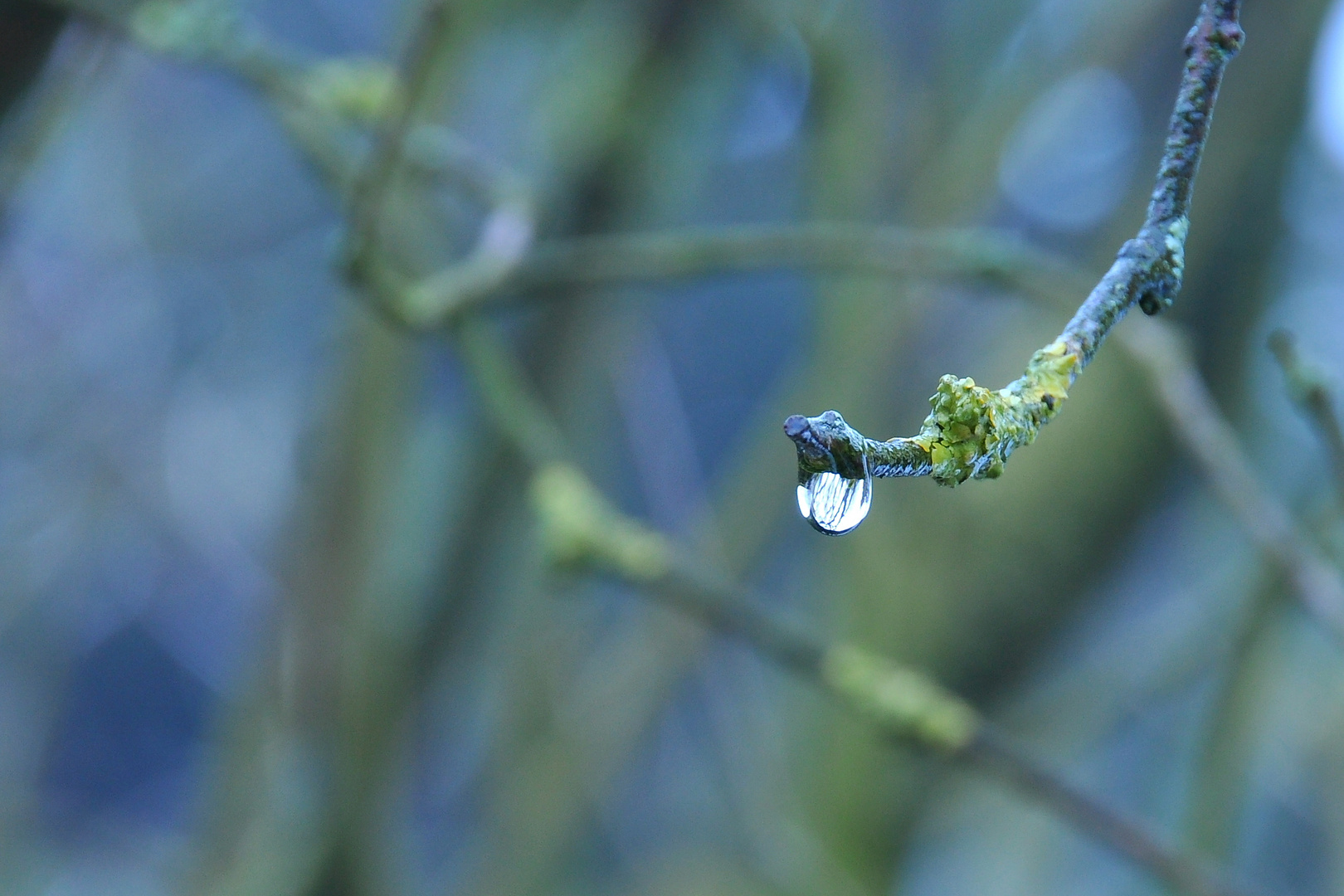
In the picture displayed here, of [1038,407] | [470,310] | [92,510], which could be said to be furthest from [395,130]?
[92,510]

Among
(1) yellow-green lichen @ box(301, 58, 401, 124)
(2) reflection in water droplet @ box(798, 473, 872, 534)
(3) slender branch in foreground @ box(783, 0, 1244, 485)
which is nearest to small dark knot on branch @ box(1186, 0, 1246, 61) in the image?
(3) slender branch in foreground @ box(783, 0, 1244, 485)

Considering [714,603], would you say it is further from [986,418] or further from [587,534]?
[986,418]

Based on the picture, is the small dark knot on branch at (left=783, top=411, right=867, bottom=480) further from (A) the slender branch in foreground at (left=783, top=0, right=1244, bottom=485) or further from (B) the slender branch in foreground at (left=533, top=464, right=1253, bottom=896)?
(B) the slender branch in foreground at (left=533, top=464, right=1253, bottom=896)

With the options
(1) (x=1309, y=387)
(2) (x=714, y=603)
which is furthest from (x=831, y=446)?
(2) (x=714, y=603)

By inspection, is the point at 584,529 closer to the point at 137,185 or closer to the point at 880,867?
the point at 880,867

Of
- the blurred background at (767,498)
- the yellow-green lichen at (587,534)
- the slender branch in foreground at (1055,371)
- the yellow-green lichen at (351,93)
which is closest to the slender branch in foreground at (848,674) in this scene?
the yellow-green lichen at (587,534)

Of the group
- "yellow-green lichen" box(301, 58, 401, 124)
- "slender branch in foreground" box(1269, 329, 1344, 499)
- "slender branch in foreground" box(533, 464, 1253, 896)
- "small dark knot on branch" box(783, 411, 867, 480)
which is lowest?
"small dark knot on branch" box(783, 411, 867, 480)
